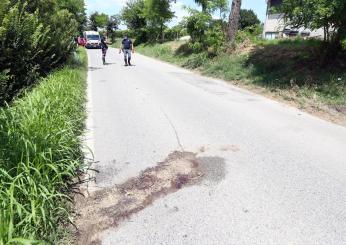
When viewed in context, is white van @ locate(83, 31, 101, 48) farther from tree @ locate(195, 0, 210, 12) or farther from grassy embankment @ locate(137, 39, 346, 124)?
grassy embankment @ locate(137, 39, 346, 124)

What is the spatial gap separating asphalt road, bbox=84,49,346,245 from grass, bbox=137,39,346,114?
131cm

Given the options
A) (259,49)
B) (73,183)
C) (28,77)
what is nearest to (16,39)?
(28,77)

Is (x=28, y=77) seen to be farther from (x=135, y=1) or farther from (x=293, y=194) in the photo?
(x=135, y=1)

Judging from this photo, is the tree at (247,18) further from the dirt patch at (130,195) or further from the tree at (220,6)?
the dirt patch at (130,195)

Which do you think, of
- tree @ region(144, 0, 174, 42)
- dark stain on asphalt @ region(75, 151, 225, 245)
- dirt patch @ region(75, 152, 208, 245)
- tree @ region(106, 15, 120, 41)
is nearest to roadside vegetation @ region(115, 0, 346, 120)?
dark stain on asphalt @ region(75, 151, 225, 245)

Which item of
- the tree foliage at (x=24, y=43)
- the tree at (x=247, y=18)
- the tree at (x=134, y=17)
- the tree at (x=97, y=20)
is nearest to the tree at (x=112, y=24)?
the tree at (x=97, y=20)

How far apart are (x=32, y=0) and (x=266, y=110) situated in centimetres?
887

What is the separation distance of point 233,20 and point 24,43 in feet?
43.0

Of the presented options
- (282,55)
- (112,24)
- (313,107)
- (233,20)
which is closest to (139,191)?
(313,107)

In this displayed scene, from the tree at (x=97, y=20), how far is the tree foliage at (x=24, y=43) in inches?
2555

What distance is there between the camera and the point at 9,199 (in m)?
3.63

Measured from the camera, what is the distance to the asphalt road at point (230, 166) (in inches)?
157

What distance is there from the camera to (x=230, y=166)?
19.0 ft

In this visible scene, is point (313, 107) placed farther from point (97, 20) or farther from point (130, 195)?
point (97, 20)
